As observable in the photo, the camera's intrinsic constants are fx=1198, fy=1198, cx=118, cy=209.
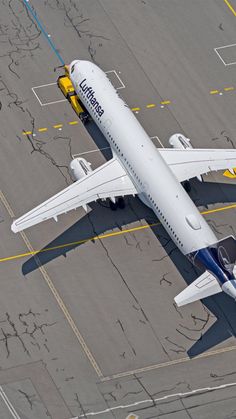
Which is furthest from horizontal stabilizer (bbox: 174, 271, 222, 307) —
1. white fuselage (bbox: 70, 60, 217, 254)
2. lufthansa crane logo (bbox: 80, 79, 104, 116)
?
lufthansa crane logo (bbox: 80, 79, 104, 116)

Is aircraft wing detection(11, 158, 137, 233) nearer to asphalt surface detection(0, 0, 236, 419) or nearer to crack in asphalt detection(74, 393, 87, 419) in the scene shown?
asphalt surface detection(0, 0, 236, 419)

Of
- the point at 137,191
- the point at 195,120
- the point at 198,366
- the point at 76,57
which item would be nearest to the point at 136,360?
the point at 198,366

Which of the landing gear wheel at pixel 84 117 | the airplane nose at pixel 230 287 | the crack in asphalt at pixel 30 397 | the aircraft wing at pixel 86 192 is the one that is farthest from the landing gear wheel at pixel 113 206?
the crack in asphalt at pixel 30 397

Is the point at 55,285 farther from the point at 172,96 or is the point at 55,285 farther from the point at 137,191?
the point at 172,96

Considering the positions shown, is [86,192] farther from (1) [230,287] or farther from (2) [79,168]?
(1) [230,287]

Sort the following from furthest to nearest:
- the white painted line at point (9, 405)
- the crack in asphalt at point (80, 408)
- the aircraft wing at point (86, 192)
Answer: the aircraft wing at point (86, 192)
the crack in asphalt at point (80, 408)
the white painted line at point (9, 405)

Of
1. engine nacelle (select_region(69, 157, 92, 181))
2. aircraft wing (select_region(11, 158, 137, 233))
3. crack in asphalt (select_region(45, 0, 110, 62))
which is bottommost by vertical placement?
aircraft wing (select_region(11, 158, 137, 233))

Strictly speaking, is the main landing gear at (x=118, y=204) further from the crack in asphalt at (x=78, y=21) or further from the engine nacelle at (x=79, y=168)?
the crack in asphalt at (x=78, y=21)
